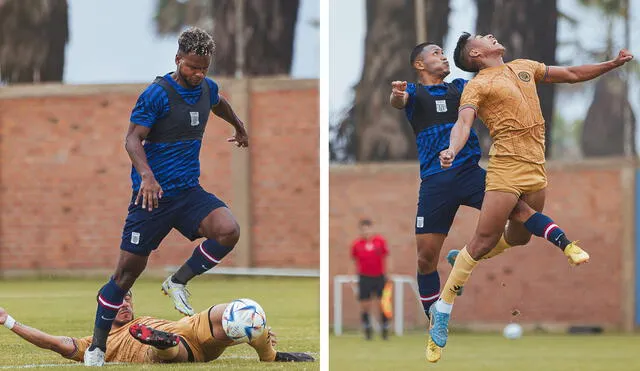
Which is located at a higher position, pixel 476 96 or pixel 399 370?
pixel 476 96

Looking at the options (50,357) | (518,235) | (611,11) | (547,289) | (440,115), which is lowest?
(547,289)

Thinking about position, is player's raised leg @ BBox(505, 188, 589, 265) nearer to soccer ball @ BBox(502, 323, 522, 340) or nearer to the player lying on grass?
the player lying on grass

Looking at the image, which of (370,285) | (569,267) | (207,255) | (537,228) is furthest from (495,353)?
(537,228)

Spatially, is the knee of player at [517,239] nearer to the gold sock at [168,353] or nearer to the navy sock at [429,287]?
the navy sock at [429,287]

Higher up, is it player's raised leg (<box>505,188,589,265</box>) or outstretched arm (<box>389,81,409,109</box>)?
outstretched arm (<box>389,81,409,109</box>)

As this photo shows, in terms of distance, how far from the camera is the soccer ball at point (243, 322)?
7.10 meters

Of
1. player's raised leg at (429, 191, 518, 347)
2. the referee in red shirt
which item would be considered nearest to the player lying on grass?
player's raised leg at (429, 191, 518, 347)

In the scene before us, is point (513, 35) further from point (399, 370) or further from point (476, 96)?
point (476, 96)

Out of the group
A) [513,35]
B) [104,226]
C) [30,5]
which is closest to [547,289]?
[513,35]

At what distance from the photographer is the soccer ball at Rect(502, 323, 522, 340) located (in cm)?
1570

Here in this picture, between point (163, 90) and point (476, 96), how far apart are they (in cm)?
181

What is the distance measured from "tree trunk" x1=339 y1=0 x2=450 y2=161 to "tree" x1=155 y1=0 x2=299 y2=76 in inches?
44.5

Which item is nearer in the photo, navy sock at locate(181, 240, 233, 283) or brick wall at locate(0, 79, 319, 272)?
navy sock at locate(181, 240, 233, 283)

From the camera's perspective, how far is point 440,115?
7.21m
